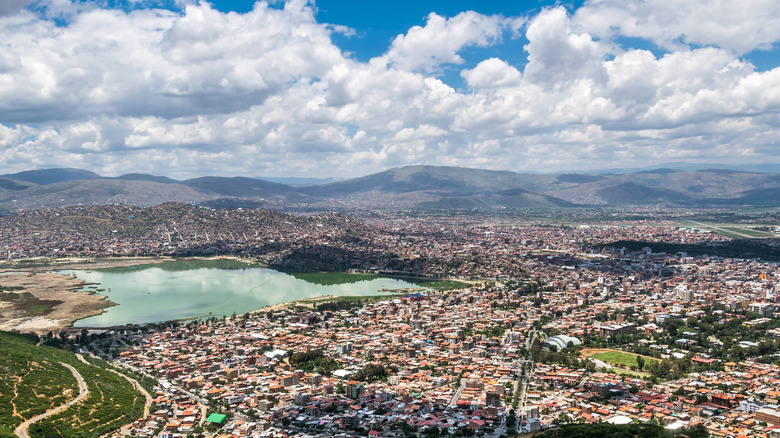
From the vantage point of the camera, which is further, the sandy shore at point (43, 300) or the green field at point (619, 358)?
the sandy shore at point (43, 300)

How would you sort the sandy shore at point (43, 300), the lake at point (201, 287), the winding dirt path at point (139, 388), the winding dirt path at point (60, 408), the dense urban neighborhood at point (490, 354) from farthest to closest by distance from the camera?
1. the lake at point (201, 287)
2. the sandy shore at point (43, 300)
3. the winding dirt path at point (139, 388)
4. the dense urban neighborhood at point (490, 354)
5. the winding dirt path at point (60, 408)

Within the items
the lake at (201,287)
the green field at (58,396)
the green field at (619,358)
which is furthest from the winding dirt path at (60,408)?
the green field at (619,358)

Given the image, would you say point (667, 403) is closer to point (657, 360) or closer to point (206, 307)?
point (657, 360)

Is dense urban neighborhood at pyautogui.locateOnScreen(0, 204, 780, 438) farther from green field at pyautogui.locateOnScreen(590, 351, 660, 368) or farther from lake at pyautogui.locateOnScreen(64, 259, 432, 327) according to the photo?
lake at pyautogui.locateOnScreen(64, 259, 432, 327)

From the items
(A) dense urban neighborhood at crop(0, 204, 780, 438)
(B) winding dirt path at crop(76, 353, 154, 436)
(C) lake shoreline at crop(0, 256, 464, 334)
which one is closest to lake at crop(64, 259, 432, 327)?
(C) lake shoreline at crop(0, 256, 464, 334)

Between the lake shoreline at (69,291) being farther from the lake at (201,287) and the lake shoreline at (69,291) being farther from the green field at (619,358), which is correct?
the green field at (619,358)

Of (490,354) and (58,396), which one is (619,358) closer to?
(490,354)

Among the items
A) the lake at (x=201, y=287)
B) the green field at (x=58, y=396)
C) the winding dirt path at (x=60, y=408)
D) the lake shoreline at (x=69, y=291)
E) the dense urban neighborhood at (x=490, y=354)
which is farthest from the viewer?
the lake at (x=201, y=287)

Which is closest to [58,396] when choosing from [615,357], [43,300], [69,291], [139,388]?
[139,388]
